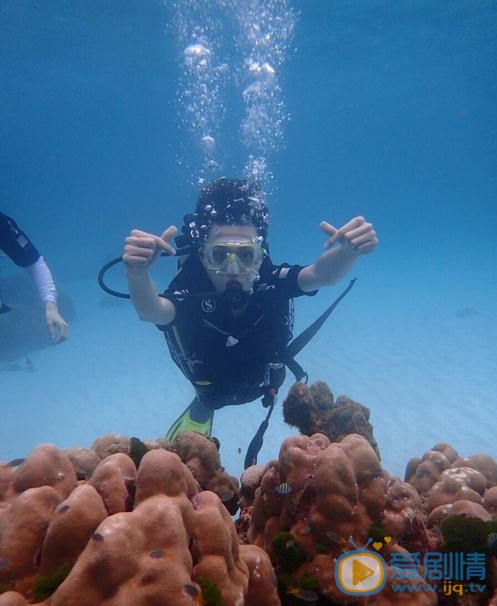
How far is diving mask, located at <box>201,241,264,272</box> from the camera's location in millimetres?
5199

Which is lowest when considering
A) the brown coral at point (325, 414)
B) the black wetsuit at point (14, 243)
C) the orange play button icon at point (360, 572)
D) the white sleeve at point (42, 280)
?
the orange play button icon at point (360, 572)

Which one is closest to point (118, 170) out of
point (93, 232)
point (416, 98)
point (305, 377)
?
point (93, 232)

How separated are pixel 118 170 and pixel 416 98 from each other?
93.0 metres

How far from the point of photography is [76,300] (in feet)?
109

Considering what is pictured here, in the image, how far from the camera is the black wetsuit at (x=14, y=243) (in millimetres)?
6012

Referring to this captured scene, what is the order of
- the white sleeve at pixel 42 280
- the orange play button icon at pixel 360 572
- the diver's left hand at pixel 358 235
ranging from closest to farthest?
the orange play button icon at pixel 360 572 → the diver's left hand at pixel 358 235 → the white sleeve at pixel 42 280

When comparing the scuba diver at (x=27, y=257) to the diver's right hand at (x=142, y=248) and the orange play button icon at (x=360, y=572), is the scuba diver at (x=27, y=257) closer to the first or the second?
the diver's right hand at (x=142, y=248)

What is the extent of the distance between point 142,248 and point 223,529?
2.90 m

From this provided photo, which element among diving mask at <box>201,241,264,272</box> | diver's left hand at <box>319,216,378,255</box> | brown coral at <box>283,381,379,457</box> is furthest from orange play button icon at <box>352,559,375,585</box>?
diving mask at <box>201,241,264,272</box>

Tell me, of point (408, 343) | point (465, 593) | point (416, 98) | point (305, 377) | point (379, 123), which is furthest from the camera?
point (379, 123)

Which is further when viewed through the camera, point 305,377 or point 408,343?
point 408,343

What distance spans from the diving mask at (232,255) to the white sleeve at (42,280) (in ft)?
8.18

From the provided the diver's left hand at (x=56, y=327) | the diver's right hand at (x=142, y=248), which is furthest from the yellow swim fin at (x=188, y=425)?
the diver's right hand at (x=142, y=248)

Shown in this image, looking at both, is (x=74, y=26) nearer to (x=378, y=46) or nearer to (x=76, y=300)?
(x=76, y=300)
